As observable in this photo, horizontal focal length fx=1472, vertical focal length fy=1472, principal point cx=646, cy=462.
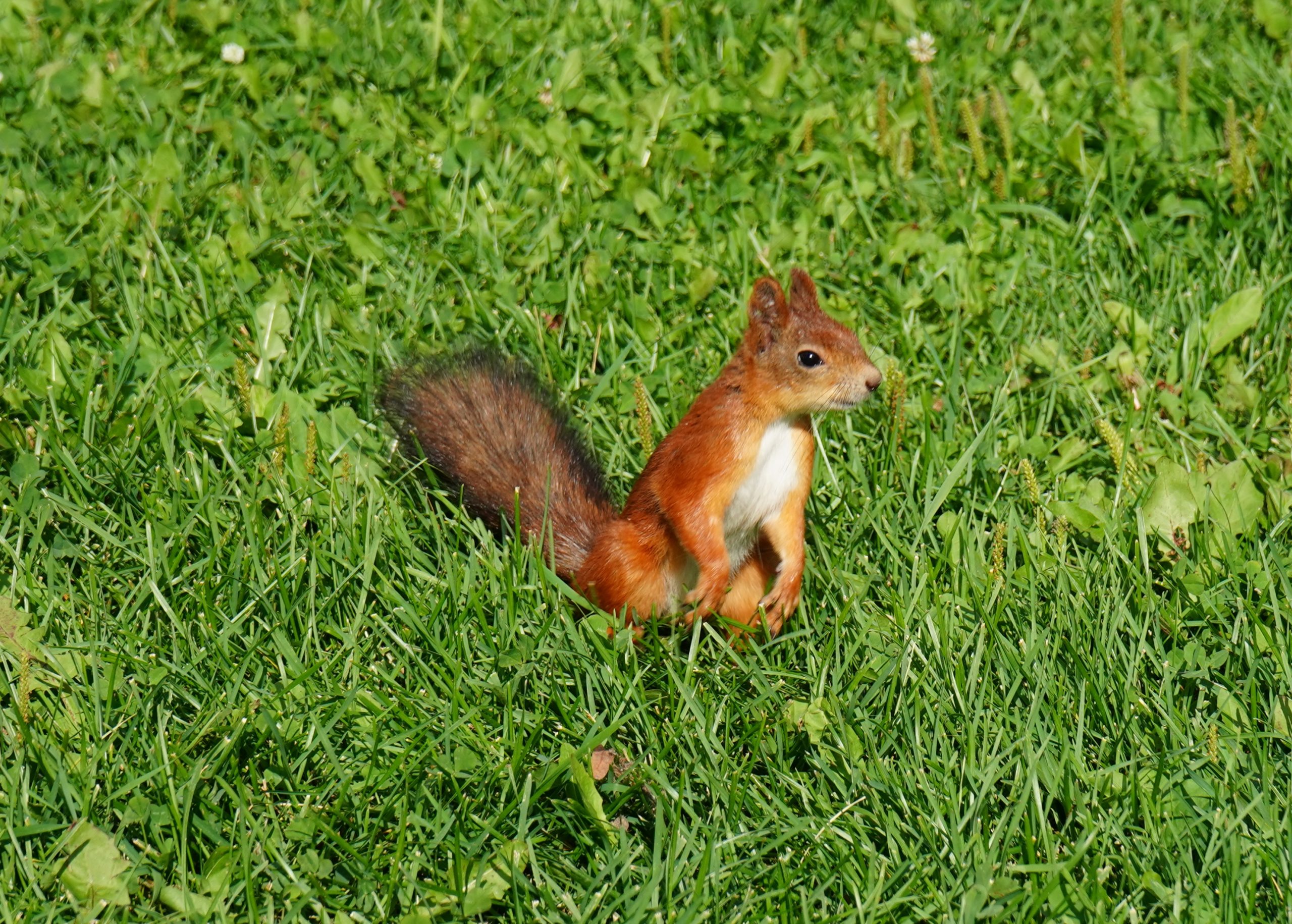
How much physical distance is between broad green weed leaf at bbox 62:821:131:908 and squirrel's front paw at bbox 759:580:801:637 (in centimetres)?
111

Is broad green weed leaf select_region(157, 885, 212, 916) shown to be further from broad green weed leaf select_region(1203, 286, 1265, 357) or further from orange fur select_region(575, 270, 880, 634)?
broad green weed leaf select_region(1203, 286, 1265, 357)

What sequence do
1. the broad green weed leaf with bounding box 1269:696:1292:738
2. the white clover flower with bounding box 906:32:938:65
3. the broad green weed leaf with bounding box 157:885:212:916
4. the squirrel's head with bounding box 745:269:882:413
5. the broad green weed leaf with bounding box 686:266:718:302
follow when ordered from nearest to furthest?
the broad green weed leaf with bounding box 157:885:212:916, the broad green weed leaf with bounding box 1269:696:1292:738, the squirrel's head with bounding box 745:269:882:413, the broad green weed leaf with bounding box 686:266:718:302, the white clover flower with bounding box 906:32:938:65

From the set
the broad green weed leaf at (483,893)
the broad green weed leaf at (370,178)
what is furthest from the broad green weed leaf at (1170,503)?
the broad green weed leaf at (370,178)

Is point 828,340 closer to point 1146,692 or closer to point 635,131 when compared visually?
point 1146,692

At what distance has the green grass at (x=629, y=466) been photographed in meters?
2.20

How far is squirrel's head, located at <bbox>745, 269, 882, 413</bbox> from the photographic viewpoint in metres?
2.52

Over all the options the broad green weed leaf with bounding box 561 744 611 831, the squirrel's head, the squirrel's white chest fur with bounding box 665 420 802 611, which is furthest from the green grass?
the squirrel's head

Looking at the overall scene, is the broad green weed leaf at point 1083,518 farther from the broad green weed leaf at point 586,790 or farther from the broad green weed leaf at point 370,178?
the broad green weed leaf at point 370,178

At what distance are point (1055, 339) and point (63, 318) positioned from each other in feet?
7.41

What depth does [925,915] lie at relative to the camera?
208 centimetres

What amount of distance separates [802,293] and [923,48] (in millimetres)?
1928

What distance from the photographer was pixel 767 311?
8.46ft

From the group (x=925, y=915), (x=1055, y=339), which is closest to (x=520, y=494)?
(x=925, y=915)

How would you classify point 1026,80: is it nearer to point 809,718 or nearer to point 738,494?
point 738,494
